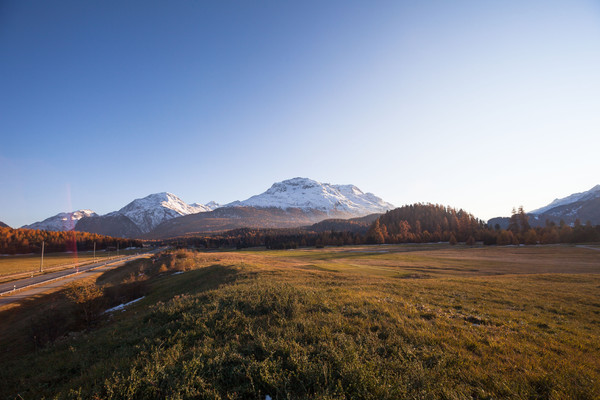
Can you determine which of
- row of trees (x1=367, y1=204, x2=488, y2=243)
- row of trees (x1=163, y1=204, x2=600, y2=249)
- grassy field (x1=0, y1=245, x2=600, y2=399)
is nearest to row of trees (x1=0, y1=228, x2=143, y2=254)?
row of trees (x1=163, y1=204, x2=600, y2=249)

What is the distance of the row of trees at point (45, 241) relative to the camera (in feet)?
396

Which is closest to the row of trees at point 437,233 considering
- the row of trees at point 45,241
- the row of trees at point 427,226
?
the row of trees at point 427,226

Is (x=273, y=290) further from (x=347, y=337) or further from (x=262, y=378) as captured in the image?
(x=262, y=378)

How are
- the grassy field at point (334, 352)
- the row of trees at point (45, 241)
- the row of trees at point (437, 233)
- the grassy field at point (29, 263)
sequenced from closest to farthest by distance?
the grassy field at point (334, 352) → the grassy field at point (29, 263) → the row of trees at point (437, 233) → the row of trees at point (45, 241)

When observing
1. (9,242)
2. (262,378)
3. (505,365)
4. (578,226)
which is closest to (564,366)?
(505,365)

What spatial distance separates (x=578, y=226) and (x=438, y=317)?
124619 mm

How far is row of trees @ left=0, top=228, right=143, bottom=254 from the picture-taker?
12075cm

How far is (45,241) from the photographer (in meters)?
134

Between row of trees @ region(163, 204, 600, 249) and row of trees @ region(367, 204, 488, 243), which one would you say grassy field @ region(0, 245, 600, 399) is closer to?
row of trees @ region(163, 204, 600, 249)

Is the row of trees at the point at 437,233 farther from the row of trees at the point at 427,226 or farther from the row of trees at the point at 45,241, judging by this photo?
the row of trees at the point at 45,241

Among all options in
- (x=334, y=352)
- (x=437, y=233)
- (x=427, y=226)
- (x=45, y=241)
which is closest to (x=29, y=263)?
(x=45, y=241)

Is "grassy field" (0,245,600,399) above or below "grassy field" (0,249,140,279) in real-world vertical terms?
above

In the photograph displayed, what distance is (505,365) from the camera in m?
6.23

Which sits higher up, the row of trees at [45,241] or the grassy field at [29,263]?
the row of trees at [45,241]
